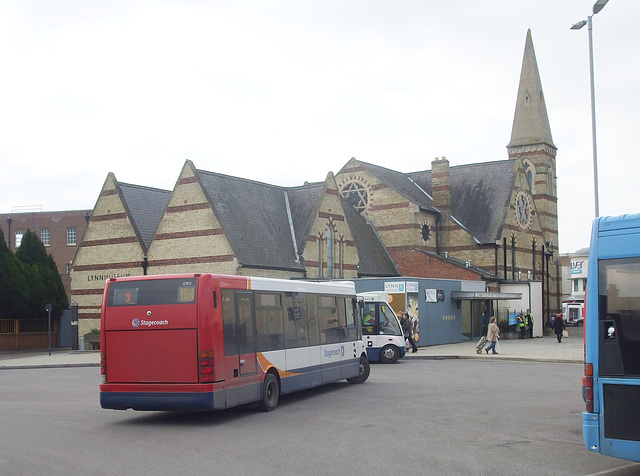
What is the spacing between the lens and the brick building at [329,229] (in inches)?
1457

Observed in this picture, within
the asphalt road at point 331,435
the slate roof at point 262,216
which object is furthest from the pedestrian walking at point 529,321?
the asphalt road at point 331,435

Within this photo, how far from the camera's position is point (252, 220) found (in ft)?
126

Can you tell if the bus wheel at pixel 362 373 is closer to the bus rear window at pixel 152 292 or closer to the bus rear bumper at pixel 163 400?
the bus rear bumper at pixel 163 400

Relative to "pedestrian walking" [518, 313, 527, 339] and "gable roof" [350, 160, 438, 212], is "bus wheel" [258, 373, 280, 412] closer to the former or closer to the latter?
"pedestrian walking" [518, 313, 527, 339]

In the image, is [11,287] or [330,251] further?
[11,287]

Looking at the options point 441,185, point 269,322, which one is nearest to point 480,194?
point 441,185

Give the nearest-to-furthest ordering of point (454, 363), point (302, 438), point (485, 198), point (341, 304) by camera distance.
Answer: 1. point (302, 438)
2. point (341, 304)
3. point (454, 363)
4. point (485, 198)

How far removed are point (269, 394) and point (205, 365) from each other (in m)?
2.33

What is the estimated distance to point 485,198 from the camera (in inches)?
2101

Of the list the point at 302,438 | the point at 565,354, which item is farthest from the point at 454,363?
the point at 302,438

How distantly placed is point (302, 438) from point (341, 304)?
24.4 feet

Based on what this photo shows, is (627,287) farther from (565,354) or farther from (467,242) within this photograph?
(467,242)

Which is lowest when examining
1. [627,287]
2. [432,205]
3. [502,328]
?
[502,328]

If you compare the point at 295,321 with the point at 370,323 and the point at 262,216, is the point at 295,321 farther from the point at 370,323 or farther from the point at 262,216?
the point at 262,216
